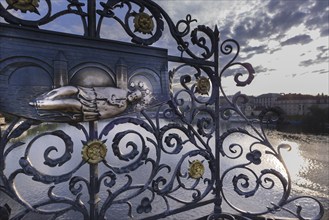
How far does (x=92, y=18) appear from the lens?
5.84 ft

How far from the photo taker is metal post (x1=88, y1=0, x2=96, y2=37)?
69.3 inches

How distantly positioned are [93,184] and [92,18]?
4.39 feet

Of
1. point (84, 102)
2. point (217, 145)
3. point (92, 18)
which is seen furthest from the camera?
point (217, 145)

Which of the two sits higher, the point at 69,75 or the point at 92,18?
the point at 92,18

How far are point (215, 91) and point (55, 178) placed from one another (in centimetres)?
169

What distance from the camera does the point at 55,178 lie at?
1629mm

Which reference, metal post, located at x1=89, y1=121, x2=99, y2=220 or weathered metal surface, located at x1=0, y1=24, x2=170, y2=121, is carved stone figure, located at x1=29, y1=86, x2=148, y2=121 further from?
metal post, located at x1=89, y1=121, x2=99, y2=220

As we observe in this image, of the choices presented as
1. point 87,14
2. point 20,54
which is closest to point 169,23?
point 87,14

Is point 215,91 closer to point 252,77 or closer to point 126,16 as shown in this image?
point 252,77

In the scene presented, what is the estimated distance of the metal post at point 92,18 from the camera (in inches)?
69.3

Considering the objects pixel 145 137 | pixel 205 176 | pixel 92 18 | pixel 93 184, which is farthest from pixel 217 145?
pixel 205 176

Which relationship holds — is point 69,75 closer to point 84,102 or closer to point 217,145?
point 84,102

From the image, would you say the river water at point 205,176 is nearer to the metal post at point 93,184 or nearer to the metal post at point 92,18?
the metal post at point 93,184

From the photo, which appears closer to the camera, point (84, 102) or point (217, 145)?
Result: point (84, 102)
